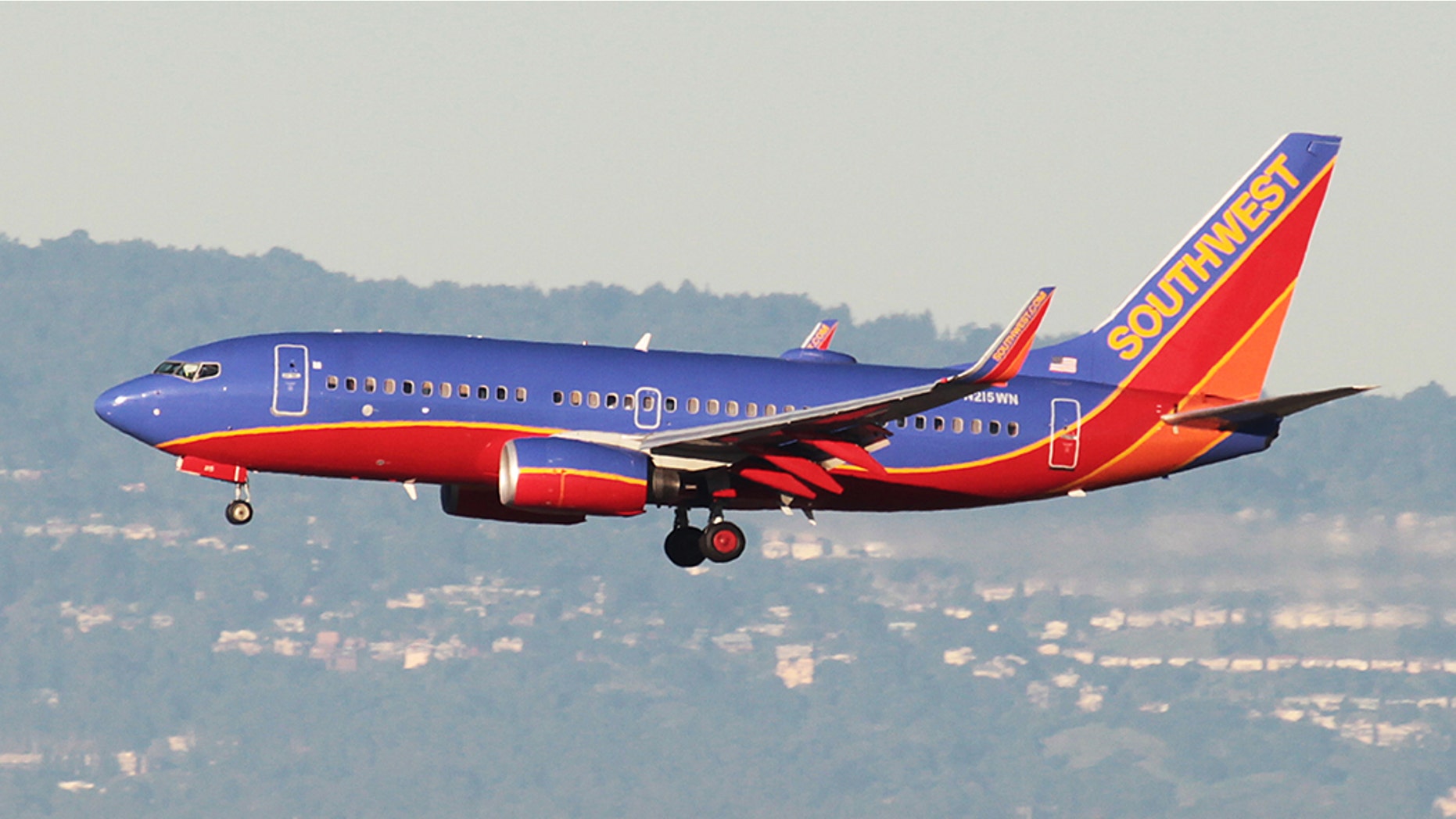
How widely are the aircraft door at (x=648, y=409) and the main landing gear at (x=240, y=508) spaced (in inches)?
359

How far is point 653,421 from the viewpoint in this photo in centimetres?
5309

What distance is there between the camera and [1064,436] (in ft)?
185

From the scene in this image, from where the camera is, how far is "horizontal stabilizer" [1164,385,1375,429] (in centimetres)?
5291

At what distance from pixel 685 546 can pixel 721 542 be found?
9.24 ft

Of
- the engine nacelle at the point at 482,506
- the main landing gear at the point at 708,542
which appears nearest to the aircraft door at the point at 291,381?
the engine nacelle at the point at 482,506

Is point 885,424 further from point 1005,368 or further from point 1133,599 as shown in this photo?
point 1133,599

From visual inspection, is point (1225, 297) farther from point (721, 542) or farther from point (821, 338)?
point (721, 542)

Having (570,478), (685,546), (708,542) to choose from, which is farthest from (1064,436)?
(570,478)

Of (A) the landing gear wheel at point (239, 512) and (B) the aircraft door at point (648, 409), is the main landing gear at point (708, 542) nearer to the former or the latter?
(B) the aircraft door at point (648, 409)

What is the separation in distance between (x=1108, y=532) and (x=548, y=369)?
488 feet

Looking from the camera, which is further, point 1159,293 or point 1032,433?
point 1159,293

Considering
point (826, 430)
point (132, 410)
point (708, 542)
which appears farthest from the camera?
point (708, 542)

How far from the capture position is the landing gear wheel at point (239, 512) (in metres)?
52.2

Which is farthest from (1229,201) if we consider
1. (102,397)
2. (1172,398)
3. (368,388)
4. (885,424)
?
(102,397)
